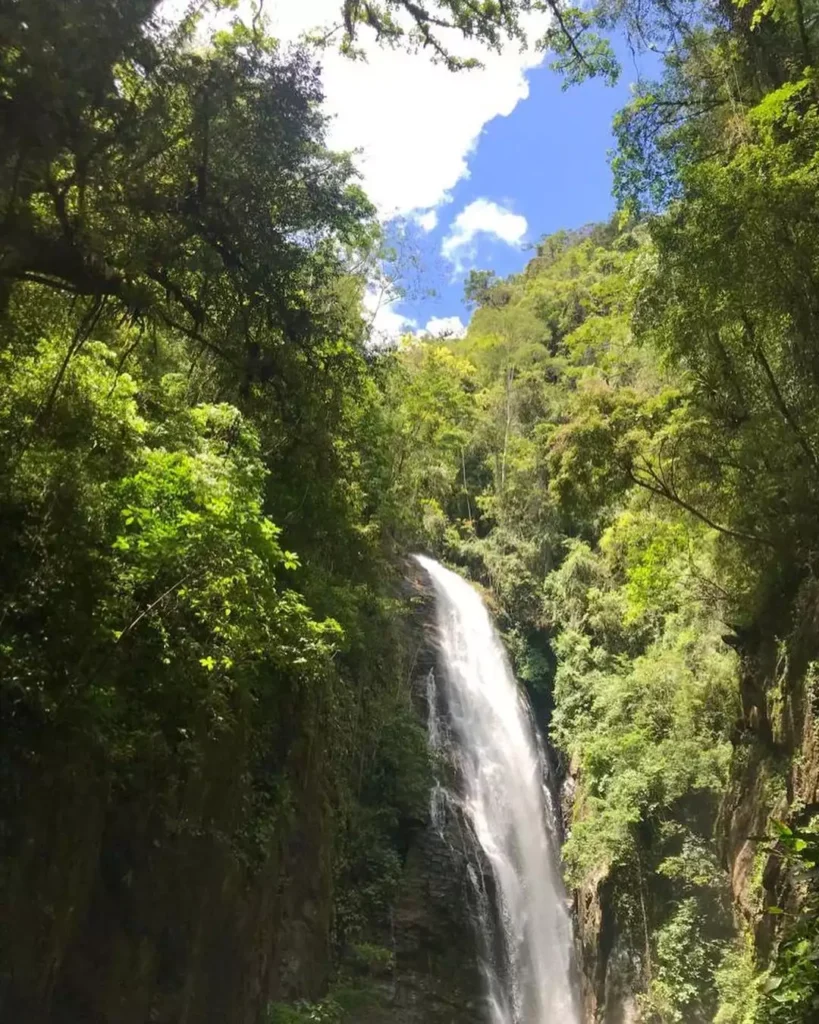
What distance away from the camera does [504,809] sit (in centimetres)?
1839

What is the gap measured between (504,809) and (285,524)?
1138 cm

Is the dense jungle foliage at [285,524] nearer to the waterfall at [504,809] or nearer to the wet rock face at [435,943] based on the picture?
the wet rock face at [435,943]

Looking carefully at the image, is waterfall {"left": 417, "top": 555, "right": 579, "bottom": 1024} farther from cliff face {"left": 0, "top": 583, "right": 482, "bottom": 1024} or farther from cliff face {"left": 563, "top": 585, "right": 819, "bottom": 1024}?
cliff face {"left": 563, "top": 585, "right": 819, "bottom": 1024}

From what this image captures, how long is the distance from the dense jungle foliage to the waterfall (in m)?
2.61

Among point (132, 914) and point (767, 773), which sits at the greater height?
point (767, 773)

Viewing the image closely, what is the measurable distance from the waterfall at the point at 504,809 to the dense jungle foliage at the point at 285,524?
2.61 meters

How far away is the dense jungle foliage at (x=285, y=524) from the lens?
498 centimetres

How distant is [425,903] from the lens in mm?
13977

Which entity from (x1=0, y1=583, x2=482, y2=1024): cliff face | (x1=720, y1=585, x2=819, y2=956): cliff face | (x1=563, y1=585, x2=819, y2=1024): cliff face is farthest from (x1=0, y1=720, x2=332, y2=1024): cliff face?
(x1=720, y1=585, x2=819, y2=956): cliff face

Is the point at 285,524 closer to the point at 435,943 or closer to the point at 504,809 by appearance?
the point at 435,943

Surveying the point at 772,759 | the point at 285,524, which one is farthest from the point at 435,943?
the point at 285,524

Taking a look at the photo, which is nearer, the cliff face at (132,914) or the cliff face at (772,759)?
the cliff face at (132,914)

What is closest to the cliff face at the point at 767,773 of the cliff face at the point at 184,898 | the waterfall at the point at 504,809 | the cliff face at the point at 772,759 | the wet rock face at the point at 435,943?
the cliff face at the point at 772,759

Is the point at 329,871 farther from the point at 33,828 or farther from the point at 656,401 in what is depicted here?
the point at 656,401
